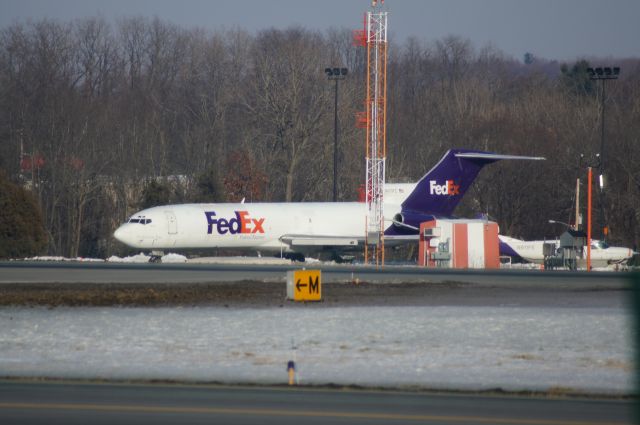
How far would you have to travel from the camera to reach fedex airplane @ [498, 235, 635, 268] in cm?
5931

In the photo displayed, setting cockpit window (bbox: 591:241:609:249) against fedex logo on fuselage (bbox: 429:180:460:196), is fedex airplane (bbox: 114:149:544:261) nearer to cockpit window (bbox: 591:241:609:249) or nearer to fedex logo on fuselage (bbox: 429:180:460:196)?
fedex logo on fuselage (bbox: 429:180:460:196)

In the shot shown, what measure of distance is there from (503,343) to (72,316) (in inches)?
392

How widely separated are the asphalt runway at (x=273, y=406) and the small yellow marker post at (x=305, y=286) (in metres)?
12.5

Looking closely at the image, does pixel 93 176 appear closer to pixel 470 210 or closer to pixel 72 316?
pixel 470 210

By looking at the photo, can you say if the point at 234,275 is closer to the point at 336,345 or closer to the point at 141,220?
the point at 141,220

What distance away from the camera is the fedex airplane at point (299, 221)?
5650cm

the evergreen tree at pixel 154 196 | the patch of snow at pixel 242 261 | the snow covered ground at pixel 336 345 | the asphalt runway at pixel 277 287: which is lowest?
the snow covered ground at pixel 336 345

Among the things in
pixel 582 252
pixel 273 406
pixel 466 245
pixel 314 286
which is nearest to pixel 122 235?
pixel 466 245

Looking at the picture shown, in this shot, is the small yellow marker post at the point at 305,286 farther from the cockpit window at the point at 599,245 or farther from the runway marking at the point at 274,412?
the cockpit window at the point at 599,245

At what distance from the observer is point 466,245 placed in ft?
178

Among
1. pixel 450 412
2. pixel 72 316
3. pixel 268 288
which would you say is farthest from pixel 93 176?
pixel 450 412

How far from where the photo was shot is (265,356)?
2072 centimetres

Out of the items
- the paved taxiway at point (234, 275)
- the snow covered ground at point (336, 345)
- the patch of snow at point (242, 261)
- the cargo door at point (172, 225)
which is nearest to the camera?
the snow covered ground at point (336, 345)

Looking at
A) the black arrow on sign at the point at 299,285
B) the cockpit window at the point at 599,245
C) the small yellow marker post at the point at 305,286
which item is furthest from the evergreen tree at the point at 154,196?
the black arrow on sign at the point at 299,285
